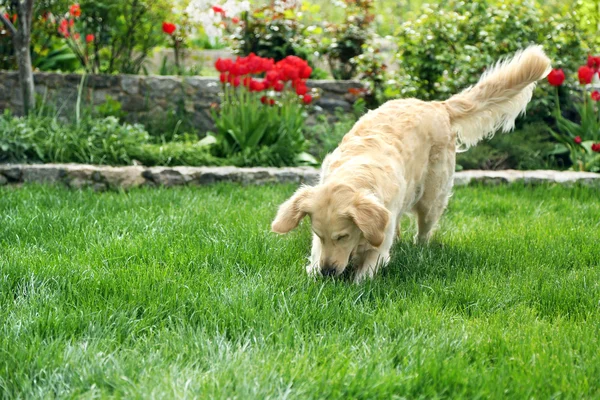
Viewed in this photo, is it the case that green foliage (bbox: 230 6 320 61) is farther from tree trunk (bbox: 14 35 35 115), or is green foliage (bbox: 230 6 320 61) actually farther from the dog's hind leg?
the dog's hind leg

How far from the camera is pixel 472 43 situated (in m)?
9.57

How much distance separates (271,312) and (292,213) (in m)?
0.88

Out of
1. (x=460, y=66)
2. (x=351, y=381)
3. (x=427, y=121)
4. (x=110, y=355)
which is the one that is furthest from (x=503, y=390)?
(x=460, y=66)

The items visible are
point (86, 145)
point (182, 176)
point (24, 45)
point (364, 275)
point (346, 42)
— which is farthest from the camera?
point (346, 42)

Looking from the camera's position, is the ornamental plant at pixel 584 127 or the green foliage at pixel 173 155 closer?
the green foliage at pixel 173 155

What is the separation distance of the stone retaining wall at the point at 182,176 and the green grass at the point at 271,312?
57.0 inches

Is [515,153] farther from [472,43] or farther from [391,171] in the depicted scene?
[391,171]

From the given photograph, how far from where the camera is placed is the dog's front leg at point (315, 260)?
423cm

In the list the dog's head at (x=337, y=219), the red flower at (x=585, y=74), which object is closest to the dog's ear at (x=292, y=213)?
the dog's head at (x=337, y=219)

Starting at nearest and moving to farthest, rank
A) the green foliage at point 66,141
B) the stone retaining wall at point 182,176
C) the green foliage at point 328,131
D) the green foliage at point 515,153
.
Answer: the stone retaining wall at point 182,176, the green foliage at point 66,141, the green foliage at point 328,131, the green foliage at point 515,153

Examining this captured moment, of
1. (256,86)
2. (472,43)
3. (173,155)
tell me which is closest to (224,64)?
(256,86)

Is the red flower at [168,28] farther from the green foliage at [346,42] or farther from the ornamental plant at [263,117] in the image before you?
the green foliage at [346,42]

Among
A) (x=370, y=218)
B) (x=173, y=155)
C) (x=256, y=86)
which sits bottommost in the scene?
(x=173, y=155)

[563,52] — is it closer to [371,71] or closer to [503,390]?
[371,71]
